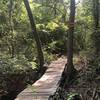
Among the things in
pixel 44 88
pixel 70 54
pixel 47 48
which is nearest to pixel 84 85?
pixel 70 54

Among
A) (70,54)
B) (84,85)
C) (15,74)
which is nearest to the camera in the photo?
(84,85)

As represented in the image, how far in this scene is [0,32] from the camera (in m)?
13.6

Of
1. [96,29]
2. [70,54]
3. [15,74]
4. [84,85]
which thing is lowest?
[84,85]

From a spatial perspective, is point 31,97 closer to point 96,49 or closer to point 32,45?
point 96,49

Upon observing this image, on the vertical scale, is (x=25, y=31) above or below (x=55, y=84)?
above

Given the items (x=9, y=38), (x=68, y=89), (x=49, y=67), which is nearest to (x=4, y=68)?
(x=68, y=89)

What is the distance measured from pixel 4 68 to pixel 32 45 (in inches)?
247

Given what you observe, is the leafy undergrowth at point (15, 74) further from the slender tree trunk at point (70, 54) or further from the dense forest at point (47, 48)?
the slender tree trunk at point (70, 54)

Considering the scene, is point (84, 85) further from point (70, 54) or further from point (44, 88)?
point (44, 88)

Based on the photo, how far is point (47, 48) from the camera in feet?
55.4

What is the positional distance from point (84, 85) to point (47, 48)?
7.29 m

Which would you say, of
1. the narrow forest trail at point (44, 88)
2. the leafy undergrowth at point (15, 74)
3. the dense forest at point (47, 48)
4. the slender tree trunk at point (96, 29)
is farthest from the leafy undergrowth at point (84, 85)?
the leafy undergrowth at point (15, 74)

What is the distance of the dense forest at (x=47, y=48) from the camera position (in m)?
9.70

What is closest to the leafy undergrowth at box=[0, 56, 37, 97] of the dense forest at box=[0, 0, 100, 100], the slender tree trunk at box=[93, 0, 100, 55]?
the dense forest at box=[0, 0, 100, 100]
